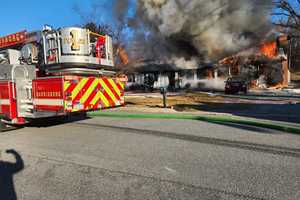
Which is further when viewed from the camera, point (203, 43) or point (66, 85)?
point (203, 43)

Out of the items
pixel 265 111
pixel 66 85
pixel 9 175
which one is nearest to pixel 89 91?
pixel 66 85

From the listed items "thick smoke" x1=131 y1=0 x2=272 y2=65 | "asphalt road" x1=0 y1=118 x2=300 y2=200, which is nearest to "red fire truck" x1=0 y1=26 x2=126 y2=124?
"asphalt road" x1=0 y1=118 x2=300 y2=200

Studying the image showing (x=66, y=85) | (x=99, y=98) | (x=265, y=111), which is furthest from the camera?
(x=265, y=111)

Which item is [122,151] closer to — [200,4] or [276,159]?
[276,159]

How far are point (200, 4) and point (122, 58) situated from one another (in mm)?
12173

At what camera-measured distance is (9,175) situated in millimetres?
3803

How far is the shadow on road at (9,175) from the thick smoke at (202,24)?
14.0m

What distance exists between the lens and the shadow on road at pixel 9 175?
3174 mm

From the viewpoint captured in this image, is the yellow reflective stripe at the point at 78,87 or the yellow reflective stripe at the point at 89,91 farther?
the yellow reflective stripe at the point at 89,91

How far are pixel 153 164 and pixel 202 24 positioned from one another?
51.0ft

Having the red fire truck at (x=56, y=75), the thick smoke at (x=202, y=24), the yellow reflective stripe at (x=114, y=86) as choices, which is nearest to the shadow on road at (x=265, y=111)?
the yellow reflective stripe at (x=114, y=86)

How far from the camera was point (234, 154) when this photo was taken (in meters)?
4.40

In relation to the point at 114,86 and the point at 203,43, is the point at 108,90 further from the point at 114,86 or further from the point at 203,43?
the point at 203,43

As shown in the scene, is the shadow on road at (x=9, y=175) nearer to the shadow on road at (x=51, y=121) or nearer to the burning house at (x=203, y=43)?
the shadow on road at (x=51, y=121)
